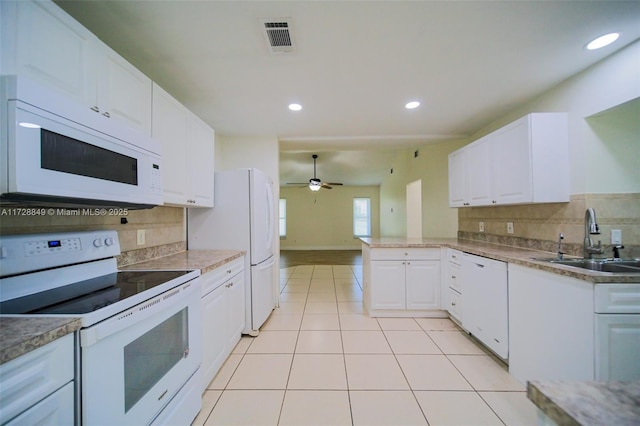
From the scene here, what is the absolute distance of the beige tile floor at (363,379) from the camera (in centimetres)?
147

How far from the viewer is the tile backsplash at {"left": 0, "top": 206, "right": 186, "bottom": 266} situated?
46.7 inches

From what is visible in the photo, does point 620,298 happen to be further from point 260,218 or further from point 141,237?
point 141,237

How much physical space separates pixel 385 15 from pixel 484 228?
268 cm

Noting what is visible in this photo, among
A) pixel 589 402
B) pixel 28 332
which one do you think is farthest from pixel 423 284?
pixel 28 332

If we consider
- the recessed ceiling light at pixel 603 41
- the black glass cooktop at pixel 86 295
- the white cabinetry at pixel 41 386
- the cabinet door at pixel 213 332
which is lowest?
the cabinet door at pixel 213 332

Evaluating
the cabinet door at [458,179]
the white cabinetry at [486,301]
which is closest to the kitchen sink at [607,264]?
the white cabinetry at [486,301]

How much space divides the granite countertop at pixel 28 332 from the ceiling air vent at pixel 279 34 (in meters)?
1.72

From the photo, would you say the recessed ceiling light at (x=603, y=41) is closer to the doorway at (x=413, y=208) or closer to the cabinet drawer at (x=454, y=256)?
the cabinet drawer at (x=454, y=256)

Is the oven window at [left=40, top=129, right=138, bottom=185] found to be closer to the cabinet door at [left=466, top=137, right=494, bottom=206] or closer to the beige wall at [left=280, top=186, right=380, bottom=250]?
the cabinet door at [left=466, top=137, right=494, bottom=206]

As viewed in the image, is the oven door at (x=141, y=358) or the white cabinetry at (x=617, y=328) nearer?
the oven door at (x=141, y=358)

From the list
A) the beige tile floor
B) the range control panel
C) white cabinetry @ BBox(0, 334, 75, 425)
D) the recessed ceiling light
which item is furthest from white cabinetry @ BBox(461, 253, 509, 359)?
the range control panel

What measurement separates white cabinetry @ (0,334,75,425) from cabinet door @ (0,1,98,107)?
1.06 metres

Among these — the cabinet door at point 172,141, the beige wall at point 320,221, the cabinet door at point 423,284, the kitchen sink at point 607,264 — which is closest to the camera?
the kitchen sink at point 607,264

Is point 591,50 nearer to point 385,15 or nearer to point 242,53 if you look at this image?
point 385,15
